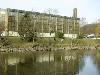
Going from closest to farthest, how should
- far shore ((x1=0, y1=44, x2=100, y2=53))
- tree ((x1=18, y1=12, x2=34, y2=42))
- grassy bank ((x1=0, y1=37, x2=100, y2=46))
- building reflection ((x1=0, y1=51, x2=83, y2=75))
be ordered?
building reflection ((x1=0, y1=51, x2=83, y2=75)) < far shore ((x1=0, y1=44, x2=100, y2=53)) < grassy bank ((x1=0, y1=37, x2=100, y2=46)) < tree ((x1=18, y1=12, x2=34, y2=42))

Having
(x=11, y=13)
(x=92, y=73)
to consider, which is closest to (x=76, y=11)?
(x=11, y=13)

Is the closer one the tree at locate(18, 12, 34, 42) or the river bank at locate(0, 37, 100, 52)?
the river bank at locate(0, 37, 100, 52)

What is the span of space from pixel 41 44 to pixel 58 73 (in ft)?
136

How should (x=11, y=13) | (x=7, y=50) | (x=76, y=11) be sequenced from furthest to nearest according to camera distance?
1. (x=76, y=11)
2. (x=11, y=13)
3. (x=7, y=50)

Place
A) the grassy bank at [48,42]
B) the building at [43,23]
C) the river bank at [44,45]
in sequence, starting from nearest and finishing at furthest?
the river bank at [44,45], the grassy bank at [48,42], the building at [43,23]

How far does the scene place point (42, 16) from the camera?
93312mm

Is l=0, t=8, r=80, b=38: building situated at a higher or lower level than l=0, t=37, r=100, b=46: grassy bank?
higher

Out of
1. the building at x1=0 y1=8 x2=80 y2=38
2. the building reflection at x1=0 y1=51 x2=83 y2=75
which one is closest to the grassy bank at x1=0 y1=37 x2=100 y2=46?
the building at x1=0 y1=8 x2=80 y2=38

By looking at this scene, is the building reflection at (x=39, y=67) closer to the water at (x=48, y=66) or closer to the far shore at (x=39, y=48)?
the water at (x=48, y=66)

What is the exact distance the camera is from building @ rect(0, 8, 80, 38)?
82.9 m

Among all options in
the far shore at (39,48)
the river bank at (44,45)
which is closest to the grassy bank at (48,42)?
the river bank at (44,45)

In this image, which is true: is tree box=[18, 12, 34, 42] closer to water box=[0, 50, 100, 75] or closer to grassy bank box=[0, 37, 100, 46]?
grassy bank box=[0, 37, 100, 46]

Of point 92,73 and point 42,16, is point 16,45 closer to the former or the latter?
point 42,16

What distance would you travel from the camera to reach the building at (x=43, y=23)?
272 feet
